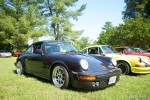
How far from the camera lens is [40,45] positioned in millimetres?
6086

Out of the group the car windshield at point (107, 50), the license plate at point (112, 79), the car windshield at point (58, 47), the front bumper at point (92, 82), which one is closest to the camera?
the front bumper at point (92, 82)

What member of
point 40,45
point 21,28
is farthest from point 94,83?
point 21,28

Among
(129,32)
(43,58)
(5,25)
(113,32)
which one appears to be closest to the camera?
(43,58)

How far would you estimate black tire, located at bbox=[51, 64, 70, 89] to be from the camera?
4.61 metres

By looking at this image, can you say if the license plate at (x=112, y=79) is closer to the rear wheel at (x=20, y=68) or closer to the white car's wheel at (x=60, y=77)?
the white car's wheel at (x=60, y=77)

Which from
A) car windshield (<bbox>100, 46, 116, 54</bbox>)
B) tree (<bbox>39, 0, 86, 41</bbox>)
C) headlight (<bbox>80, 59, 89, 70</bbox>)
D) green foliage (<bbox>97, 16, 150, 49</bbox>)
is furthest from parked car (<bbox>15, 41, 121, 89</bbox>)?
tree (<bbox>39, 0, 86, 41</bbox>)

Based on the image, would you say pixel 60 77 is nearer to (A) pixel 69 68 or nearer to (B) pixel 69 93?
(A) pixel 69 68

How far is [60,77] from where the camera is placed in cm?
493

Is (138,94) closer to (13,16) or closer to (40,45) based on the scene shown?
(40,45)

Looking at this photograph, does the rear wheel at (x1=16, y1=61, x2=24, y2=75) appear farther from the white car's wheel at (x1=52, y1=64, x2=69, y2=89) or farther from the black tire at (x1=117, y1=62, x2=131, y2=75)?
the black tire at (x1=117, y1=62, x2=131, y2=75)

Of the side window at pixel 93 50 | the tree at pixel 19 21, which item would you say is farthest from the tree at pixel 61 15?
the side window at pixel 93 50

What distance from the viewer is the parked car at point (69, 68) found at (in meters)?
4.35

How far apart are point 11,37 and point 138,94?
2974 cm

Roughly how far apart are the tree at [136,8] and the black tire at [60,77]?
28.5 metres
